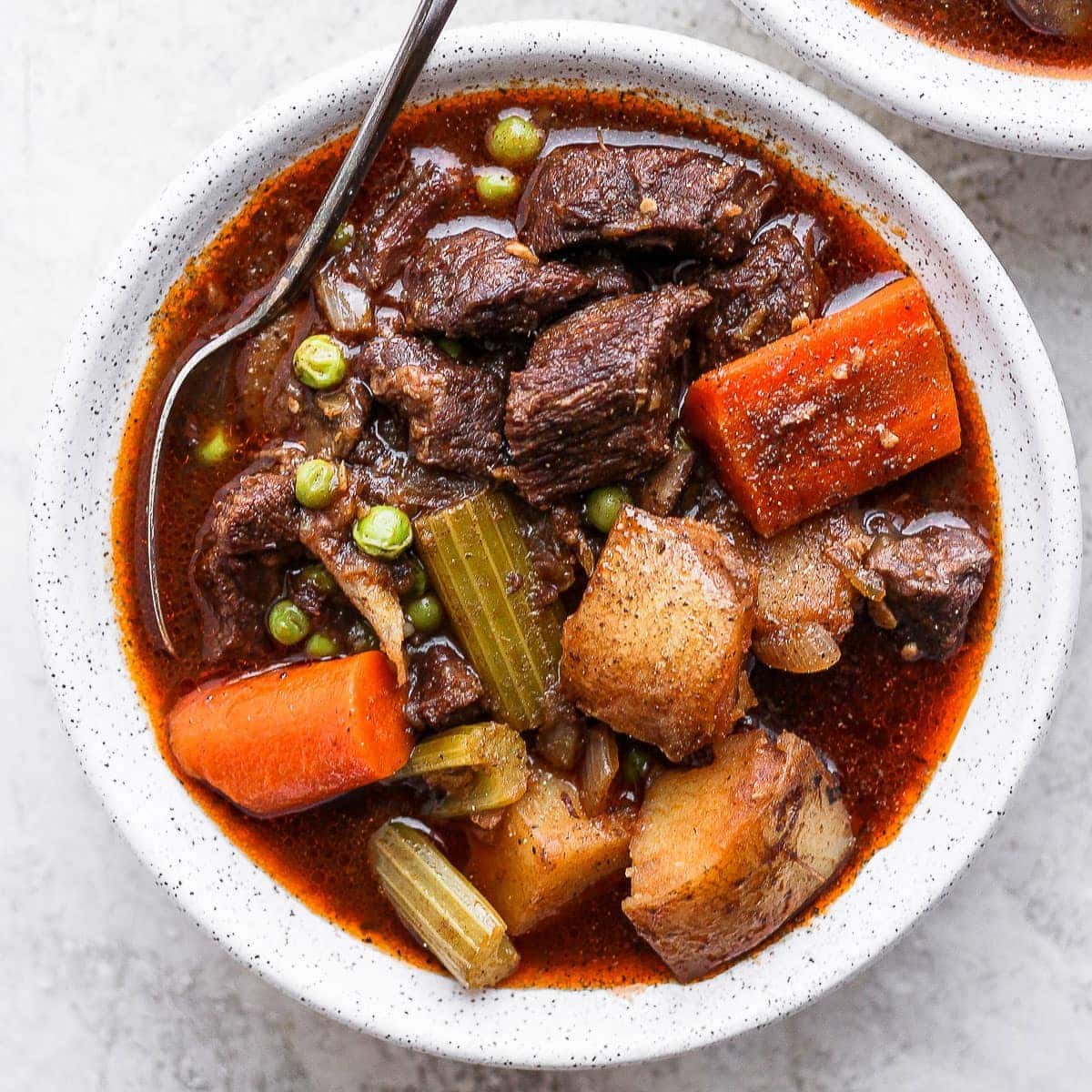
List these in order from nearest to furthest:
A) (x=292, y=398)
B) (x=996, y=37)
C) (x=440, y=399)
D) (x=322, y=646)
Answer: (x=440, y=399) < (x=292, y=398) < (x=322, y=646) < (x=996, y=37)

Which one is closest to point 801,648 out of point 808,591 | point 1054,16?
point 808,591

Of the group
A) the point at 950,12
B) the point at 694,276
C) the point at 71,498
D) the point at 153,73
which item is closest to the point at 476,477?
the point at 694,276

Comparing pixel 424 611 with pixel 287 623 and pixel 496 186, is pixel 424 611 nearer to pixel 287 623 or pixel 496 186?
pixel 287 623

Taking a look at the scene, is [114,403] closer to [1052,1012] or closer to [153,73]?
[153,73]

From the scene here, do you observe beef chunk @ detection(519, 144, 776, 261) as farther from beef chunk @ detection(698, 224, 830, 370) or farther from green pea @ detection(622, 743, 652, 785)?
green pea @ detection(622, 743, 652, 785)

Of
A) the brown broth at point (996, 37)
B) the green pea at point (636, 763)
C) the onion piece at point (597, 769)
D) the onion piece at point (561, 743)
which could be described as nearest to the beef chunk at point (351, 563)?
the onion piece at point (561, 743)

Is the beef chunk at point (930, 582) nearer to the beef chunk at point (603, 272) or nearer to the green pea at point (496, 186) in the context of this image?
the beef chunk at point (603, 272)
